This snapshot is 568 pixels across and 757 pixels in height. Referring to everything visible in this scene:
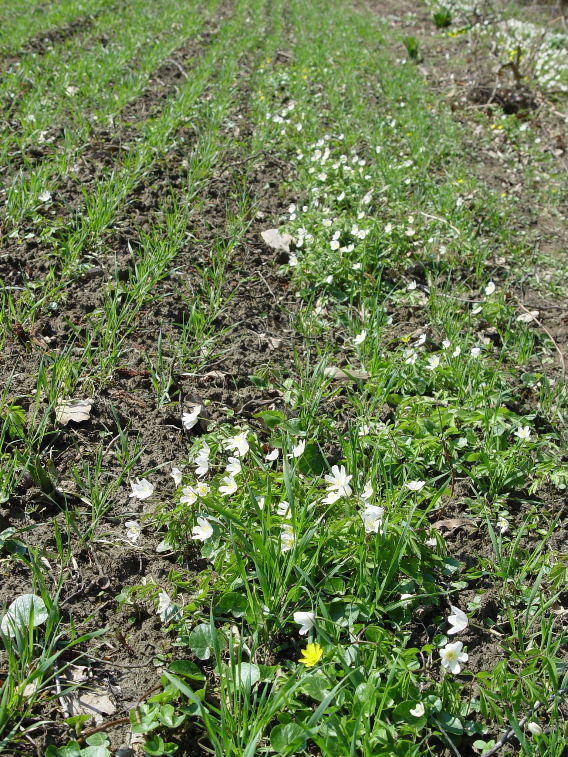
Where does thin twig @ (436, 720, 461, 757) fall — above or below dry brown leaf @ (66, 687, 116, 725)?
above

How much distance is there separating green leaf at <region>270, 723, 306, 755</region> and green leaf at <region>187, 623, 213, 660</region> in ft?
0.91

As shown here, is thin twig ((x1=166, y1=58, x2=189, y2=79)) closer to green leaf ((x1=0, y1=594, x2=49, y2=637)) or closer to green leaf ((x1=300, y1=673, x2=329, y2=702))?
green leaf ((x1=0, y1=594, x2=49, y2=637))

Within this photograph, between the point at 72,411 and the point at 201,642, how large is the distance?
106 centimetres

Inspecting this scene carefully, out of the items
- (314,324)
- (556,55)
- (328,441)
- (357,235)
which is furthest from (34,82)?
(556,55)

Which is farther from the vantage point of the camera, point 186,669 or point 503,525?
point 503,525

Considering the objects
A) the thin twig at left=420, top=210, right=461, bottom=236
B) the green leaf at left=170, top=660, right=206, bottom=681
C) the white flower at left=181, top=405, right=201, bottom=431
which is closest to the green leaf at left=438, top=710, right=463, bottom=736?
the green leaf at left=170, top=660, right=206, bottom=681

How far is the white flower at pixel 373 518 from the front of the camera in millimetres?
1766

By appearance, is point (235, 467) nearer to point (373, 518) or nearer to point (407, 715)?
point (373, 518)

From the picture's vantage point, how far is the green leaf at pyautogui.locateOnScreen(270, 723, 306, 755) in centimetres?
136

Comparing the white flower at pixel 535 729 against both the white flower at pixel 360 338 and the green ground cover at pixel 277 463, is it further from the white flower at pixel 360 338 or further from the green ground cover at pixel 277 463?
the white flower at pixel 360 338

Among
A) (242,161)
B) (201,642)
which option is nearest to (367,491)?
(201,642)

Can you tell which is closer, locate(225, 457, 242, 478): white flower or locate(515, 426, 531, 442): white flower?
locate(225, 457, 242, 478): white flower

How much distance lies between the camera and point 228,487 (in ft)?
6.41

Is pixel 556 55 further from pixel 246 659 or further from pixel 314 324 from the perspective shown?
pixel 246 659
